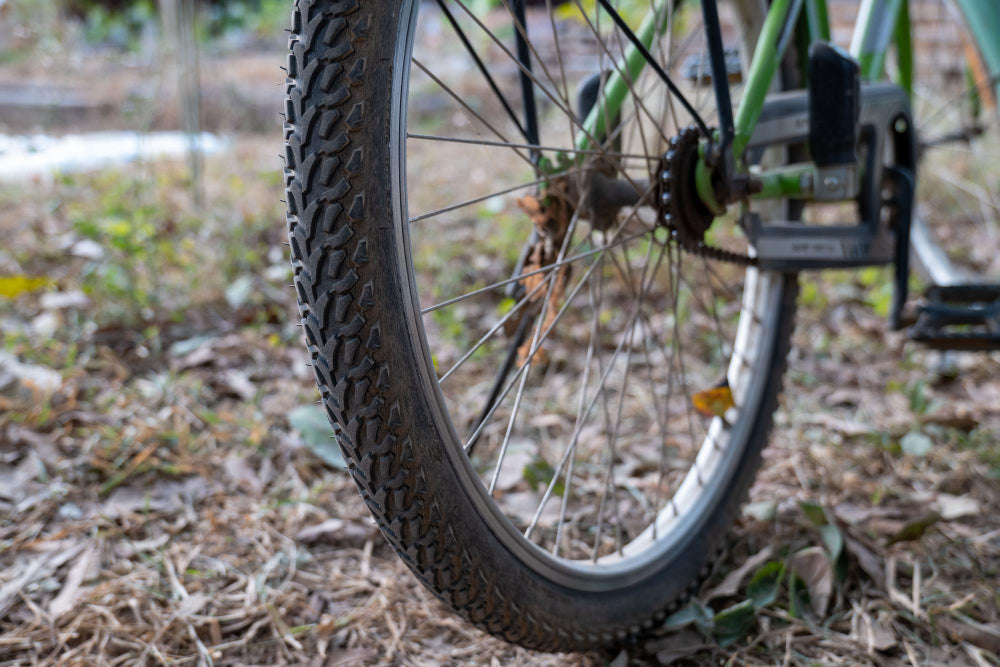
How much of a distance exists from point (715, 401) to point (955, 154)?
2912 mm

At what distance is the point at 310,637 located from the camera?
1047 millimetres

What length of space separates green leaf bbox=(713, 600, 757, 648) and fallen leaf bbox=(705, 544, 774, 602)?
0.06 meters

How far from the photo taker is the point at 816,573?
115cm

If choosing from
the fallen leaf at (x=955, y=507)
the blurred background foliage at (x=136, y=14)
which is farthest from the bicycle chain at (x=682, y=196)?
the blurred background foliage at (x=136, y=14)

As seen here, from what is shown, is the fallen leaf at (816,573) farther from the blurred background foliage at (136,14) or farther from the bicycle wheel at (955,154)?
the blurred background foliage at (136,14)

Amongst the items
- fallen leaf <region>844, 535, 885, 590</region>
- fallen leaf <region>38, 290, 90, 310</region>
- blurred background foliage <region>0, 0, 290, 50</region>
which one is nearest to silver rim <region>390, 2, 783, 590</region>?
fallen leaf <region>844, 535, 885, 590</region>

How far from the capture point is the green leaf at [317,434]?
4.56 ft

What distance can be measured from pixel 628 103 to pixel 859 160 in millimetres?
344

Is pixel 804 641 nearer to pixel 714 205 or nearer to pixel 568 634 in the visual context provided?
pixel 568 634

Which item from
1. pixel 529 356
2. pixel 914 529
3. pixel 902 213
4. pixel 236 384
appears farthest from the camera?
pixel 236 384

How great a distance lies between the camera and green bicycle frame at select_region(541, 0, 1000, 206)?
104 centimetres

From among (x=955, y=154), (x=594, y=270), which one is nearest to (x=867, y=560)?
(x=594, y=270)

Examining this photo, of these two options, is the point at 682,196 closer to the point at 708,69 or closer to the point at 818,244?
the point at 818,244

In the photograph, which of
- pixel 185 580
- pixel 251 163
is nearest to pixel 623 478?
pixel 185 580
